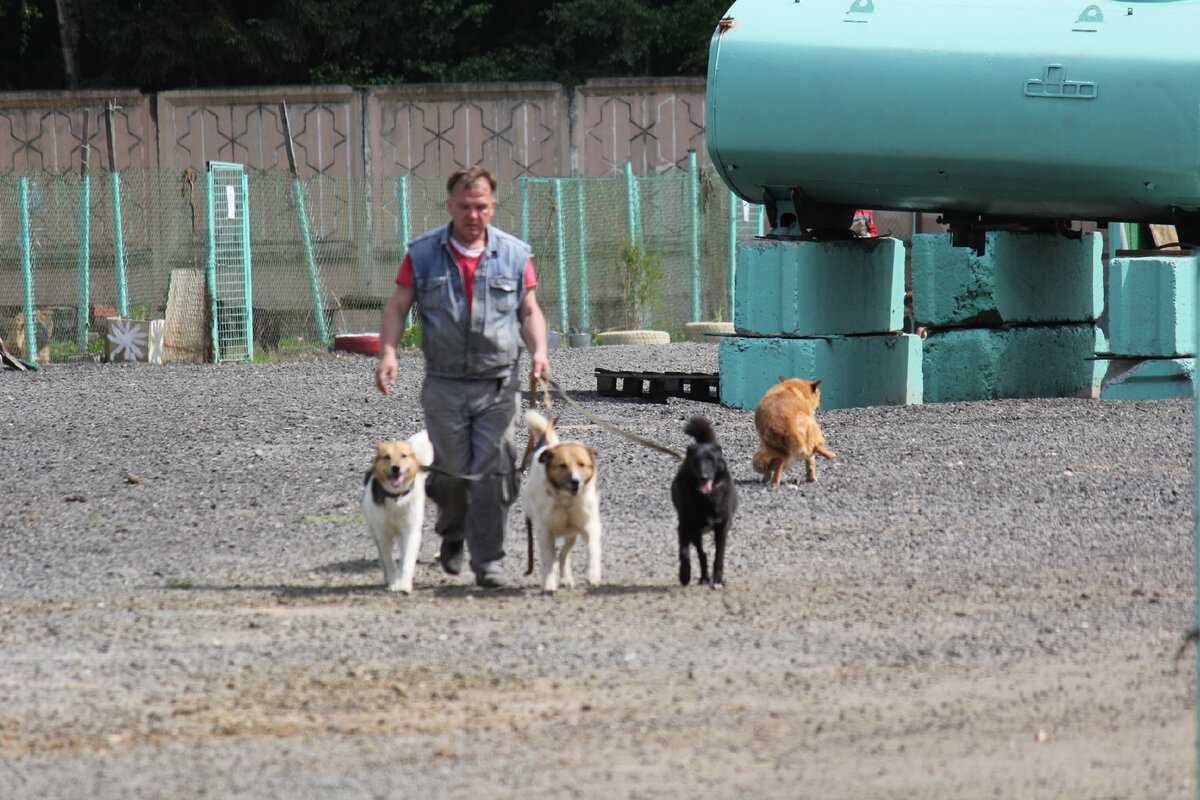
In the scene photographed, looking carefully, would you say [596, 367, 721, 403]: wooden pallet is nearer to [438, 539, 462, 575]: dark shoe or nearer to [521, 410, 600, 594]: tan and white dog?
[438, 539, 462, 575]: dark shoe

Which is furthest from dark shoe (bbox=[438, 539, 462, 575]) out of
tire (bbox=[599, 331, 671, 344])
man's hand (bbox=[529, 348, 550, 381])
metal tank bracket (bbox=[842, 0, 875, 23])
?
tire (bbox=[599, 331, 671, 344])

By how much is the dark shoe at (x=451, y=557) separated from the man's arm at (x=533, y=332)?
31.8 inches

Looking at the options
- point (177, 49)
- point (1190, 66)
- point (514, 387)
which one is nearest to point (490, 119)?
point (177, 49)

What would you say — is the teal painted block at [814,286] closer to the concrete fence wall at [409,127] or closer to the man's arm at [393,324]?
the man's arm at [393,324]

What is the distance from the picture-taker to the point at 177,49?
2300 cm

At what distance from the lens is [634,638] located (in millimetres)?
4914

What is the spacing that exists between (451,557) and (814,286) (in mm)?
5725

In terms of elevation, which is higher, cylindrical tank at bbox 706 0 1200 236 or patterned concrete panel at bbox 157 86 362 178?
patterned concrete panel at bbox 157 86 362 178

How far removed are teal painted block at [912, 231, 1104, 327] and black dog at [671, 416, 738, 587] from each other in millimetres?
6391

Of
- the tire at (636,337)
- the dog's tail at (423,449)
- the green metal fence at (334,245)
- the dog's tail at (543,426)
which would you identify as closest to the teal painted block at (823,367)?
the dog's tail at (543,426)

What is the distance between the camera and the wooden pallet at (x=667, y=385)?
11.8 metres

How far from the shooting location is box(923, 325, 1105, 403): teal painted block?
11.6m

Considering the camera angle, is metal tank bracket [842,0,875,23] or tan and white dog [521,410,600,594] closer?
tan and white dog [521,410,600,594]

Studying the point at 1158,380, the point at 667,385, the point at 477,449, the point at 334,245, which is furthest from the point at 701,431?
the point at 334,245
